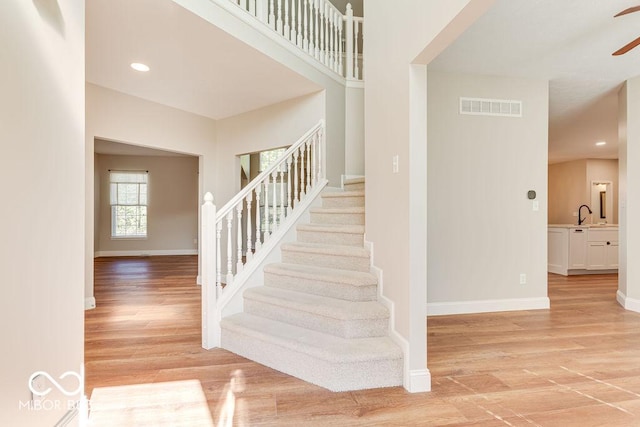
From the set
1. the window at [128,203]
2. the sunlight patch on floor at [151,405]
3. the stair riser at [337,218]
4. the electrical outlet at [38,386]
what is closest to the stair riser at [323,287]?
the stair riser at [337,218]

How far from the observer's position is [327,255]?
291 centimetres

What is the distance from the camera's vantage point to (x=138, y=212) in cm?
817

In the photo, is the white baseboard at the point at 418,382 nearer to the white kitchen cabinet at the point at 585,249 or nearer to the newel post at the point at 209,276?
the newel post at the point at 209,276

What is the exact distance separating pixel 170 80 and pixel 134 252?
6.03 m

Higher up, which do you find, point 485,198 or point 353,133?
point 353,133

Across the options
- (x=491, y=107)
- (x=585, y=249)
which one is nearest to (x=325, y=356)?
(x=491, y=107)

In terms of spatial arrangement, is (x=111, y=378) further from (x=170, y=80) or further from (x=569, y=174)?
(x=569, y=174)

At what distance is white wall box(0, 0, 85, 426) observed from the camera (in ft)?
3.78

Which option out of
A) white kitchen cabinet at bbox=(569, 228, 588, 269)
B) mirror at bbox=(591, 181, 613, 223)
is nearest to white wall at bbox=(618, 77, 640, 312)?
white kitchen cabinet at bbox=(569, 228, 588, 269)

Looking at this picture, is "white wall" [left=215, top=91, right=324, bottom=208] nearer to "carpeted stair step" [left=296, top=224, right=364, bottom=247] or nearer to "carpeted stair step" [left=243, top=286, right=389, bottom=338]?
"carpeted stair step" [left=296, top=224, right=364, bottom=247]

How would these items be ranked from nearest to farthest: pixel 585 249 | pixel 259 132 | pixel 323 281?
1. pixel 323 281
2. pixel 259 132
3. pixel 585 249

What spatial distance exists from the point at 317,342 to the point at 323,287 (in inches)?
21.6

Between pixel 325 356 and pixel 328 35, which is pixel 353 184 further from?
pixel 325 356

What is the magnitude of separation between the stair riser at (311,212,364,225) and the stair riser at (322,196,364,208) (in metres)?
0.21
